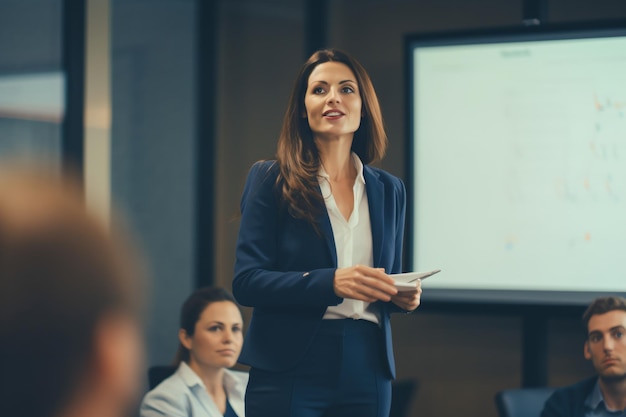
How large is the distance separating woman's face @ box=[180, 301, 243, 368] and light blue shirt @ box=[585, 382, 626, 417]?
4.02ft

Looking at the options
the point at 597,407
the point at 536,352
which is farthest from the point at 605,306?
the point at 536,352

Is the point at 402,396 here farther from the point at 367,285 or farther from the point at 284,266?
the point at 367,285

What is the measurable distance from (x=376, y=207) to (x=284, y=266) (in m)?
0.23

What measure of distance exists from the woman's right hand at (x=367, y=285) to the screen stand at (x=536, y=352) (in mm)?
2394

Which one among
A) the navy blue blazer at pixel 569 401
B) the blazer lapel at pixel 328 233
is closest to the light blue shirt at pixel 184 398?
the navy blue blazer at pixel 569 401

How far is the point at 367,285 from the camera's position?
1.55 m

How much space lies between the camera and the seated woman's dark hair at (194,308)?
9.97ft

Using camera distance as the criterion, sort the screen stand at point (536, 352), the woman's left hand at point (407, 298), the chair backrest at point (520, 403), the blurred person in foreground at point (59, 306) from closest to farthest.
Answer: the blurred person in foreground at point (59, 306) < the woman's left hand at point (407, 298) < the chair backrest at point (520, 403) < the screen stand at point (536, 352)

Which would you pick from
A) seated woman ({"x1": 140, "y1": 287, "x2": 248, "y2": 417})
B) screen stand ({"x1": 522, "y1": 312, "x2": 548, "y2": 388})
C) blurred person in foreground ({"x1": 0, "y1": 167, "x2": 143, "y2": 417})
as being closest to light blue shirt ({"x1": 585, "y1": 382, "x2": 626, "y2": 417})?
screen stand ({"x1": 522, "y1": 312, "x2": 548, "y2": 388})

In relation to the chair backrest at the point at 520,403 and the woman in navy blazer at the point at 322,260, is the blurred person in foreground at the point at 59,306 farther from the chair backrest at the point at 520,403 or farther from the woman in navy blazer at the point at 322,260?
the chair backrest at the point at 520,403

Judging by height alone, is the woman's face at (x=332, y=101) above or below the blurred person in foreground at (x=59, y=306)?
above

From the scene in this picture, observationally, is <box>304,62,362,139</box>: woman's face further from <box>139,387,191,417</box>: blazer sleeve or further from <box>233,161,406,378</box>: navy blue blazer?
<box>139,387,191,417</box>: blazer sleeve

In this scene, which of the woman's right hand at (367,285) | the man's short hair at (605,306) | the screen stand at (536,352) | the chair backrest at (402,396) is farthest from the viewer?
the chair backrest at (402,396)

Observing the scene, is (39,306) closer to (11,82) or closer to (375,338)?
(375,338)
